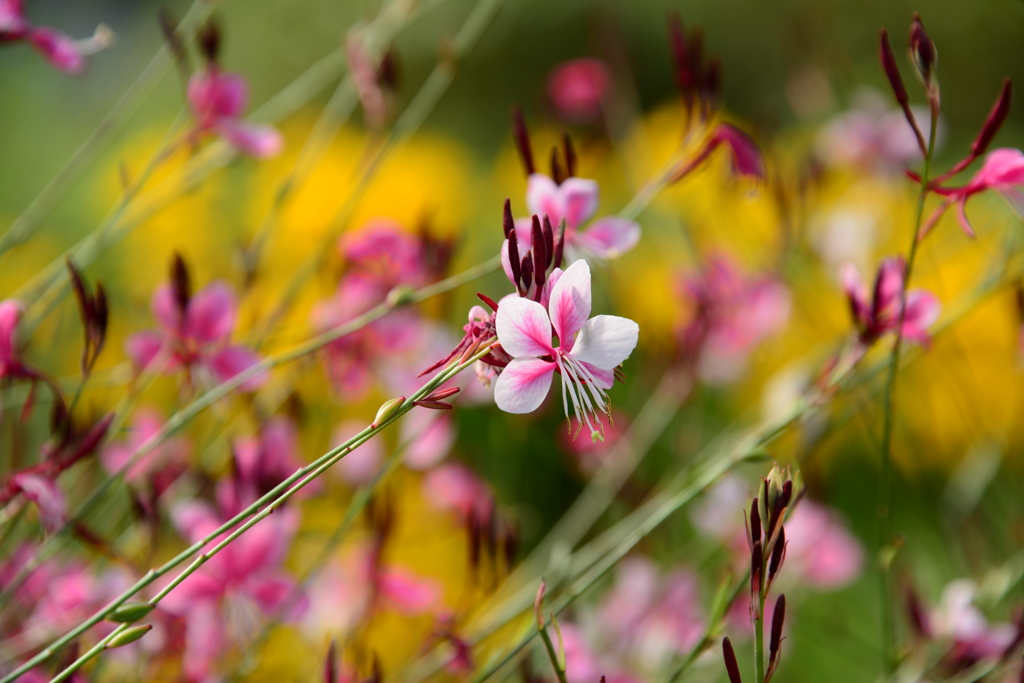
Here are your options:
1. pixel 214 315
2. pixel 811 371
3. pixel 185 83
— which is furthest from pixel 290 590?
pixel 811 371

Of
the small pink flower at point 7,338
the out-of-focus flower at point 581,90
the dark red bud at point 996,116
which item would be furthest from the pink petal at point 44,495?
the out-of-focus flower at point 581,90

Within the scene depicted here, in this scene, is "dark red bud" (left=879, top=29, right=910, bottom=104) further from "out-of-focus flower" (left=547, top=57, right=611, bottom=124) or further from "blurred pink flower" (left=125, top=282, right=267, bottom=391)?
"out-of-focus flower" (left=547, top=57, right=611, bottom=124)

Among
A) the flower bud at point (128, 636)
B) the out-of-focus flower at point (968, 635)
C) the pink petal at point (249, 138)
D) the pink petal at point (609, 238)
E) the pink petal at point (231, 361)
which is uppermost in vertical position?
the pink petal at point (249, 138)

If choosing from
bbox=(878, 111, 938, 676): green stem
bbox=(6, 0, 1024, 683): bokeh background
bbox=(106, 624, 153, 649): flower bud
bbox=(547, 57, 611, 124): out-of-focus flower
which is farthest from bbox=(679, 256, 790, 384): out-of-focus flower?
bbox=(106, 624, 153, 649): flower bud

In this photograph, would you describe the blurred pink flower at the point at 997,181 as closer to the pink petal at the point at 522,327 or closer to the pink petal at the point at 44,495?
the pink petal at the point at 522,327

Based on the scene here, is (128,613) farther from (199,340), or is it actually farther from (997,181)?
(997,181)

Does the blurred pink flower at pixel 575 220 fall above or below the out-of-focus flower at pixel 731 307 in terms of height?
below
